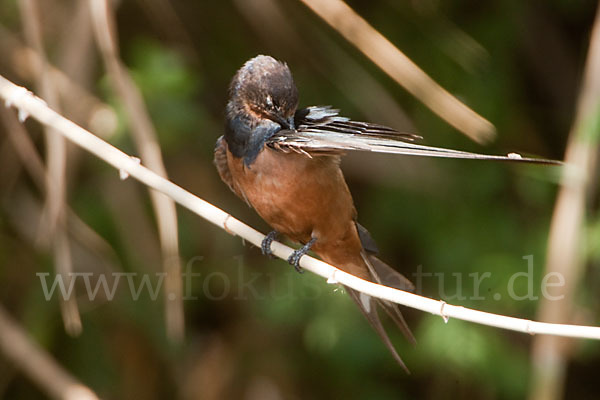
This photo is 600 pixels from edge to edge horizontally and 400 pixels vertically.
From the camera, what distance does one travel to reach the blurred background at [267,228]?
3.65 meters

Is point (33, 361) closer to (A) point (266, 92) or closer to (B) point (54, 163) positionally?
(B) point (54, 163)

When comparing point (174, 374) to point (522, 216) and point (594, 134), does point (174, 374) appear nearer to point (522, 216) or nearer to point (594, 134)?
point (522, 216)

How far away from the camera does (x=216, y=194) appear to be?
4.18 meters

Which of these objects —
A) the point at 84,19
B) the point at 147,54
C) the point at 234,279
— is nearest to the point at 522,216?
the point at 234,279

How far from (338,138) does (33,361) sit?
2.14 metres

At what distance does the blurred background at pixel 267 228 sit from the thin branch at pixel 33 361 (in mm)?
194

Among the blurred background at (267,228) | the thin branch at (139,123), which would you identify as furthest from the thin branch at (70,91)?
the thin branch at (139,123)

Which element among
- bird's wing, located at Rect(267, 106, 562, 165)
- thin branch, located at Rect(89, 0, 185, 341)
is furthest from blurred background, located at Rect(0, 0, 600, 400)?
bird's wing, located at Rect(267, 106, 562, 165)

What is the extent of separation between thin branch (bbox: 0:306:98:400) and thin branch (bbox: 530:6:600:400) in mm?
1926

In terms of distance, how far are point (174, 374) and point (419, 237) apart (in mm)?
1520

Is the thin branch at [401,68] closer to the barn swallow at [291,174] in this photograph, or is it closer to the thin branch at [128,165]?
the barn swallow at [291,174]

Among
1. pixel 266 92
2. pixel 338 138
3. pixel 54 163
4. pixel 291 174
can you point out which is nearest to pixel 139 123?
pixel 54 163

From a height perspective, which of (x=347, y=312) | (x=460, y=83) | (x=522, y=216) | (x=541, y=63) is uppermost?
(x=541, y=63)

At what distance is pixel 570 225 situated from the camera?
298 cm
